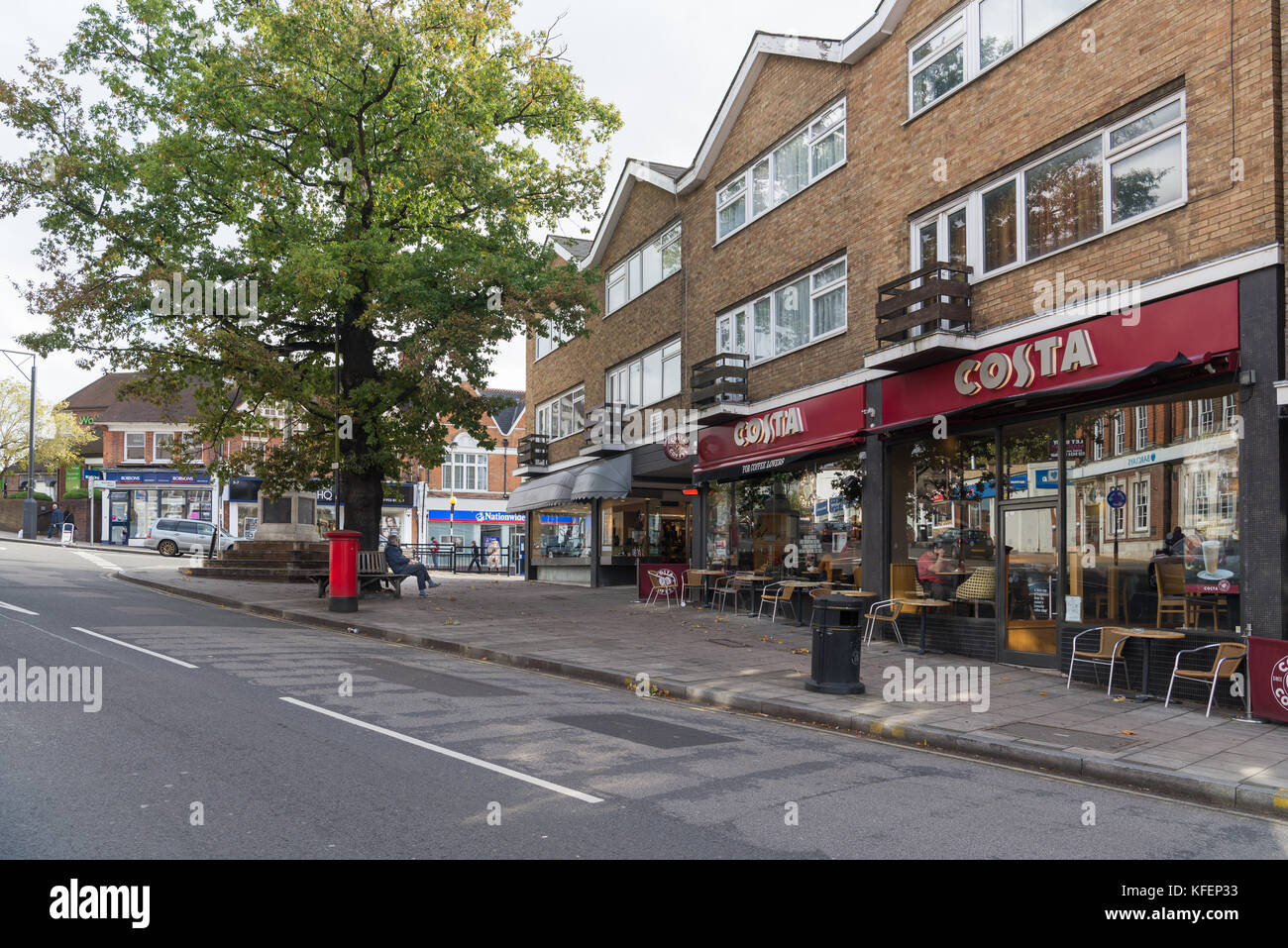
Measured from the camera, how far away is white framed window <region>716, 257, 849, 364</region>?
16.7m

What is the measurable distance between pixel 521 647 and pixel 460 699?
4.17m

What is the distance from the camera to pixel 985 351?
1283 cm

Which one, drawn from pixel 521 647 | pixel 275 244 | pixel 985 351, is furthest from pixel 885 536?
pixel 275 244

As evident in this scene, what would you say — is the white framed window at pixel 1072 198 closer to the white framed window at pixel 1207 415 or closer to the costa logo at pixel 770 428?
the white framed window at pixel 1207 415

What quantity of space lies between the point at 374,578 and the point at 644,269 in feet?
34.5

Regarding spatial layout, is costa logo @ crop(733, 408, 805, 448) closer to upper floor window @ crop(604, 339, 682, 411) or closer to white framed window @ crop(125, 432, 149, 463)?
upper floor window @ crop(604, 339, 682, 411)

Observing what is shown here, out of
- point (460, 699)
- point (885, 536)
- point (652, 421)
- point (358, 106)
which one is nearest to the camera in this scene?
point (460, 699)

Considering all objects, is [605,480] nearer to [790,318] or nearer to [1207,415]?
[790,318]

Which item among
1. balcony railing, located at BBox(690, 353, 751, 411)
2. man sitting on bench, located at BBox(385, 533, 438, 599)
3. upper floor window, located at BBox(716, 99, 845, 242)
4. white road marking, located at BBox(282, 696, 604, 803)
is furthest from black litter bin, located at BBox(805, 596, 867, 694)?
man sitting on bench, located at BBox(385, 533, 438, 599)

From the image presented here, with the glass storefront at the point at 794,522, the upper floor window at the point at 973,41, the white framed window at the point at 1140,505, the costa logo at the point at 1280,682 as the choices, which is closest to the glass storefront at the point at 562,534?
the glass storefront at the point at 794,522

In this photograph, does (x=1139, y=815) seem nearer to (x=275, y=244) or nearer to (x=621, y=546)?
(x=275, y=244)

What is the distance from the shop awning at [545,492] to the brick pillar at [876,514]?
1174 centimetres

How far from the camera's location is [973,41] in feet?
44.7

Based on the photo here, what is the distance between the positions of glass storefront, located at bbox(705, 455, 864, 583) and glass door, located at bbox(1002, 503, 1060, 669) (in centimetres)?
350
